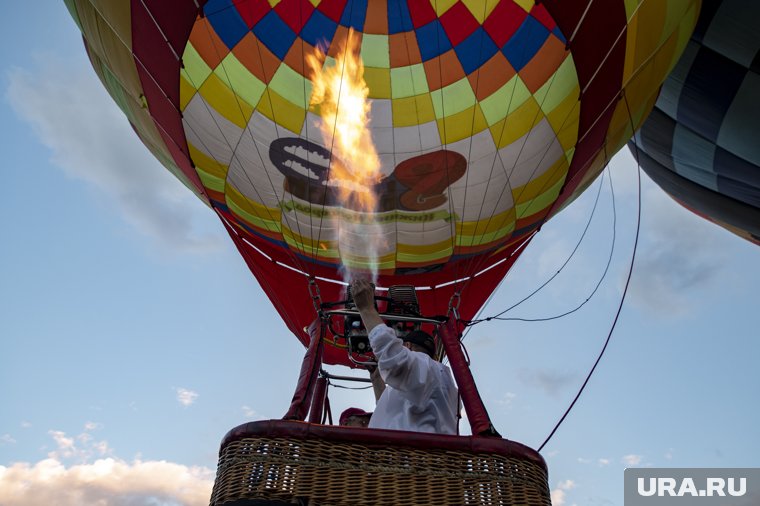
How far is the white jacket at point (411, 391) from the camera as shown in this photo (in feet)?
6.17

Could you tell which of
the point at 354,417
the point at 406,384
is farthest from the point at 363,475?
the point at 354,417

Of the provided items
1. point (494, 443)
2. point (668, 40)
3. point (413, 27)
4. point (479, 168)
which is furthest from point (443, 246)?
point (494, 443)

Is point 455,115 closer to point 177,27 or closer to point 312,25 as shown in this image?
point 312,25

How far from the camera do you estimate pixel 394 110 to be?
4.63m

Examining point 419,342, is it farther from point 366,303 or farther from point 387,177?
Result: point 387,177

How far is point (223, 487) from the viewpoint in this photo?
1608mm

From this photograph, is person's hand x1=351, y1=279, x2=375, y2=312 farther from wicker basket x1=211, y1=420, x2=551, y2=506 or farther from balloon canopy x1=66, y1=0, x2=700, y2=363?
balloon canopy x1=66, y1=0, x2=700, y2=363

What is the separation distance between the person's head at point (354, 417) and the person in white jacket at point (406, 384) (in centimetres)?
107

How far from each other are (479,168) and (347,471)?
3304 millimetres

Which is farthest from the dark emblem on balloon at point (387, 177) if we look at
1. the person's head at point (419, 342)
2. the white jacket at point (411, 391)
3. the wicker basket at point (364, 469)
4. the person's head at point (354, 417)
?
the wicker basket at point (364, 469)

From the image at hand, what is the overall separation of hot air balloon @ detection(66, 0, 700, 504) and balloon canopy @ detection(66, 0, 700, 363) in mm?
10

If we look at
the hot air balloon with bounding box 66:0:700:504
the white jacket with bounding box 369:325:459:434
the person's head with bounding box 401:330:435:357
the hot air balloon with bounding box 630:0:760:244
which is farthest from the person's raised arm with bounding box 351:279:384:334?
the hot air balloon with bounding box 630:0:760:244

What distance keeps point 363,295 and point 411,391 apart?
1.26ft

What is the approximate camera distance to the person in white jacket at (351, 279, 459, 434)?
1.88 m
